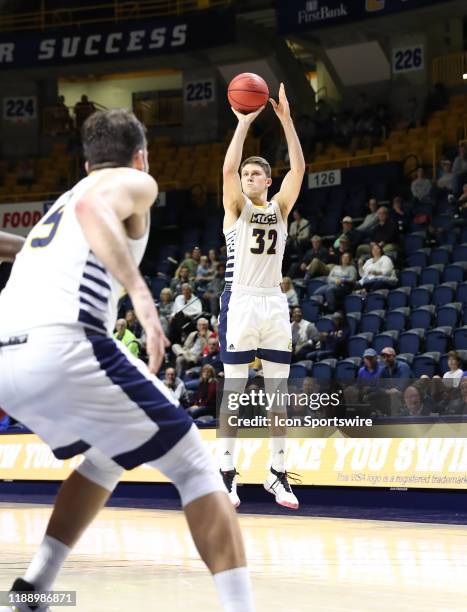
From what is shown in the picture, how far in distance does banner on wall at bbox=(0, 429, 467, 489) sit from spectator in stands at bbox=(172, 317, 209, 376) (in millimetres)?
4085

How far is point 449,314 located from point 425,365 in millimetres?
2019

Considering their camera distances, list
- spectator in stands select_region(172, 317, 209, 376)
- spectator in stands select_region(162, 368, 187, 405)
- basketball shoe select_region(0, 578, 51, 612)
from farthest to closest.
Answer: spectator in stands select_region(172, 317, 209, 376) < spectator in stands select_region(162, 368, 187, 405) < basketball shoe select_region(0, 578, 51, 612)

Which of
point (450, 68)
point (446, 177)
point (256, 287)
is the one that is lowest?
point (256, 287)

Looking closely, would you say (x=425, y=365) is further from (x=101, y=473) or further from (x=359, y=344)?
(x=101, y=473)

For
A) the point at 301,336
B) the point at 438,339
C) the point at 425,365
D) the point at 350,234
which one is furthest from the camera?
the point at 350,234

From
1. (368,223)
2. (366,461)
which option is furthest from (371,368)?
(368,223)

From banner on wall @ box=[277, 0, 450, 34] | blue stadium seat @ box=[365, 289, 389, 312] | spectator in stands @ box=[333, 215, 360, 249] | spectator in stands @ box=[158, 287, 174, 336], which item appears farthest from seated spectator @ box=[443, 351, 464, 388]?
banner on wall @ box=[277, 0, 450, 34]

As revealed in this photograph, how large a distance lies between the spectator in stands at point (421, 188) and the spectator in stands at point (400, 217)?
0.98 meters

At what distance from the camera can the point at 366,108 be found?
27.8 m

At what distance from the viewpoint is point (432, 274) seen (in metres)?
18.7

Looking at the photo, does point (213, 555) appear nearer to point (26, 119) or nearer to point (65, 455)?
point (65, 455)

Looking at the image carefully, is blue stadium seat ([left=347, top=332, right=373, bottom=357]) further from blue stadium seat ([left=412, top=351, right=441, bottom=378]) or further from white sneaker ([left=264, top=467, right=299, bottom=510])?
white sneaker ([left=264, top=467, right=299, bottom=510])

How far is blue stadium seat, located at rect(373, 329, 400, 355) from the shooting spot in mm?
16688

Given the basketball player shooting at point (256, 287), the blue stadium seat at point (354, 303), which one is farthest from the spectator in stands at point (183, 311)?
the basketball player shooting at point (256, 287)
